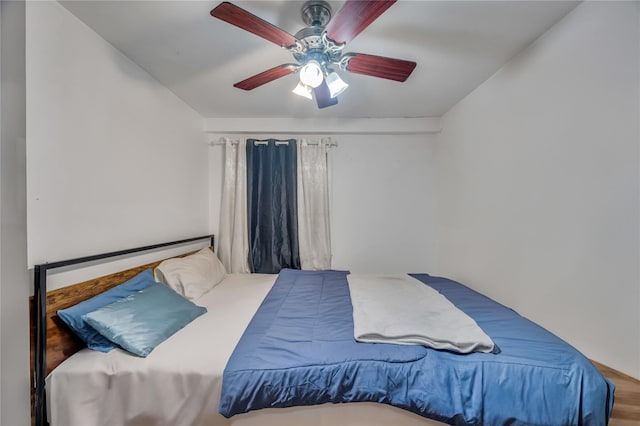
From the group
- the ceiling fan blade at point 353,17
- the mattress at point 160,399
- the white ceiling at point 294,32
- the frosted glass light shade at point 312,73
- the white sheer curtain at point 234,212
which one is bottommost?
the mattress at point 160,399

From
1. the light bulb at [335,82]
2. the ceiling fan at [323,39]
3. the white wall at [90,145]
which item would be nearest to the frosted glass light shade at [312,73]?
the ceiling fan at [323,39]

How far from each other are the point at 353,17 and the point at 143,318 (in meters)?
1.81

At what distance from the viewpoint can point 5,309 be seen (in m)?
1.11

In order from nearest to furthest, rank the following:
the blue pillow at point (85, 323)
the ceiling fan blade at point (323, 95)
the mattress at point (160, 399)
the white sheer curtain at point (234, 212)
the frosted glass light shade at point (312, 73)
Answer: the mattress at point (160, 399) < the blue pillow at point (85, 323) < the frosted glass light shade at point (312, 73) < the ceiling fan blade at point (323, 95) < the white sheer curtain at point (234, 212)

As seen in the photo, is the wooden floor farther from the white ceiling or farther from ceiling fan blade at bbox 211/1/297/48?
ceiling fan blade at bbox 211/1/297/48

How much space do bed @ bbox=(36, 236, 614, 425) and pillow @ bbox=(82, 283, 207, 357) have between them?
65 mm

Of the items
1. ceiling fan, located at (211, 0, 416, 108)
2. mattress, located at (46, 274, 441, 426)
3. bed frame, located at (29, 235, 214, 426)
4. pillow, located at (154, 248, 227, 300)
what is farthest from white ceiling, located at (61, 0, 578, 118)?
mattress, located at (46, 274, 441, 426)

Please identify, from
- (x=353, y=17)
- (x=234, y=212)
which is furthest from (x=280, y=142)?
(x=353, y=17)

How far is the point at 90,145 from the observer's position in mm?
1445

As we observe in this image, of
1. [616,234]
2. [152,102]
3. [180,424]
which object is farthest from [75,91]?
[616,234]

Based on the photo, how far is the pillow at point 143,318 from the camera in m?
1.21

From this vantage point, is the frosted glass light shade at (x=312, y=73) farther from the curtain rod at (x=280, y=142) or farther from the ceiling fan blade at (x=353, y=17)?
the curtain rod at (x=280, y=142)

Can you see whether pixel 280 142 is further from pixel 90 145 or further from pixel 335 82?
pixel 90 145

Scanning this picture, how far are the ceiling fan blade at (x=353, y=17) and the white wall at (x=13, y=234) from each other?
142 centimetres
